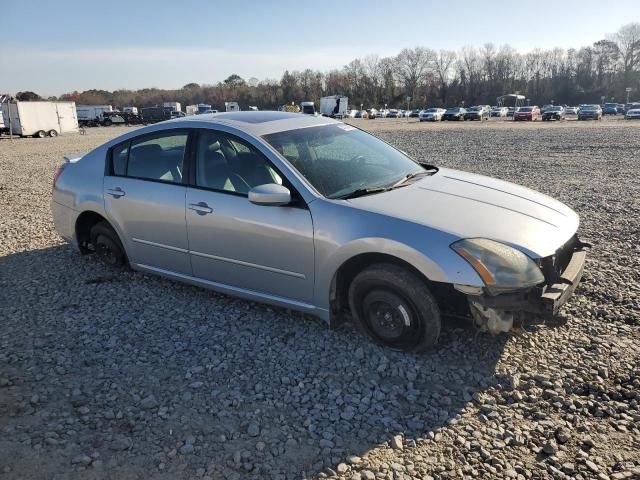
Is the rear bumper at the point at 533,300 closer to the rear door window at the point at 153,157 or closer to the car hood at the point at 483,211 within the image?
the car hood at the point at 483,211

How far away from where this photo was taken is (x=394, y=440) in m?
2.77

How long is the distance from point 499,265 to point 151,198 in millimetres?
3065

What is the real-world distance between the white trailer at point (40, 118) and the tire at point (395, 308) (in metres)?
40.0

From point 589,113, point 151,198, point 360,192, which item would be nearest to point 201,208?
point 151,198

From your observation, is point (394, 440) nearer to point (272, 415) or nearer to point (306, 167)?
point (272, 415)

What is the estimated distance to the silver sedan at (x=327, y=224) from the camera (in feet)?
10.8

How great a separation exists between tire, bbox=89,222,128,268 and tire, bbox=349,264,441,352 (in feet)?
9.11

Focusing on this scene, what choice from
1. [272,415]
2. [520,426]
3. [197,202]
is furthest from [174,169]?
[520,426]

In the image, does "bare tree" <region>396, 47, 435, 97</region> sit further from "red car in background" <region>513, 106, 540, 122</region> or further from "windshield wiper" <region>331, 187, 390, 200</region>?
"windshield wiper" <region>331, 187, 390, 200</region>

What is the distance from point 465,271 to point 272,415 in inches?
58.0

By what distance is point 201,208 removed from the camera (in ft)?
14.0

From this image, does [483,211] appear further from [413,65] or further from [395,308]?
[413,65]

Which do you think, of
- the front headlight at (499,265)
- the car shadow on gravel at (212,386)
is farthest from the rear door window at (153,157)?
the front headlight at (499,265)

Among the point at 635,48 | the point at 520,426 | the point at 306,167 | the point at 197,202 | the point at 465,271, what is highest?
the point at 635,48
